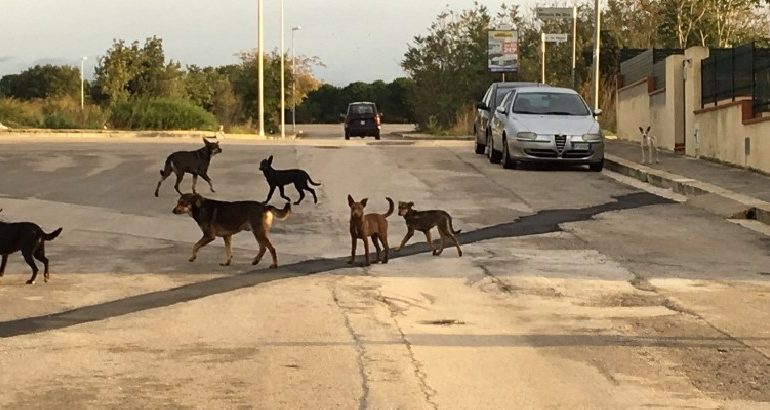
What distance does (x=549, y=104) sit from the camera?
22891 millimetres

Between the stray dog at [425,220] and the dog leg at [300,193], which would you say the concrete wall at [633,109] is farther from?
the stray dog at [425,220]

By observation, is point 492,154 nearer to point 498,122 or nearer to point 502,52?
point 498,122

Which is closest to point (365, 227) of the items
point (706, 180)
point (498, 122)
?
point (706, 180)

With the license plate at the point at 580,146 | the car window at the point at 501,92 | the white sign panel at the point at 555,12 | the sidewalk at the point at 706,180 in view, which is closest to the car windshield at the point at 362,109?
the white sign panel at the point at 555,12

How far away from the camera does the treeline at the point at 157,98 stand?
42188 millimetres

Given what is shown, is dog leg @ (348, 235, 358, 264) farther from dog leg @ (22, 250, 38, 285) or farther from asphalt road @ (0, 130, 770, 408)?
dog leg @ (22, 250, 38, 285)

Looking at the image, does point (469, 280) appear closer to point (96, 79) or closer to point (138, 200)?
point (138, 200)

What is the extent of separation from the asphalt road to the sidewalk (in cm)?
59

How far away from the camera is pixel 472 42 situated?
54.8 meters

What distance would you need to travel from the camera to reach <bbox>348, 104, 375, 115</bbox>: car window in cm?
4772

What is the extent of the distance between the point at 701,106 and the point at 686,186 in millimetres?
5921

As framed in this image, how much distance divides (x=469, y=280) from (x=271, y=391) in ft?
14.1

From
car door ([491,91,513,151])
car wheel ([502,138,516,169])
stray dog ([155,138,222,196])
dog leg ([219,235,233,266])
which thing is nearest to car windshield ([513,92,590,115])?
car door ([491,91,513,151])

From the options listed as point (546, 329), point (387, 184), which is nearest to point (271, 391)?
point (546, 329)
